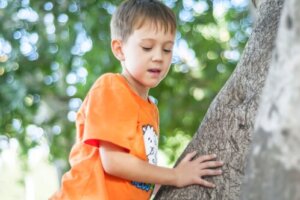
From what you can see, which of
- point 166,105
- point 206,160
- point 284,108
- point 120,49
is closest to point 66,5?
point 166,105

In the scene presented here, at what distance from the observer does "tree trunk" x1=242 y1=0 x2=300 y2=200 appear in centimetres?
109

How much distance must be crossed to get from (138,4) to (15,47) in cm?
Result: 446

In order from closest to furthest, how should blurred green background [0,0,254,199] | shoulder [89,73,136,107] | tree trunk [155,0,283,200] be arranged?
tree trunk [155,0,283,200], shoulder [89,73,136,107], blurred green background [0,0,254,199]

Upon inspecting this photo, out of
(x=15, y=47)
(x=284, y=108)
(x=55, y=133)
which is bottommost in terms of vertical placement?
(x=55, y=133)

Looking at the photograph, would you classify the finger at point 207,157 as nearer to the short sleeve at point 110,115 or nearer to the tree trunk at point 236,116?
the tree trunk at point 236,116

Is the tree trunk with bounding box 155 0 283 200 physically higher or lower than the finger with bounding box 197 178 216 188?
higher

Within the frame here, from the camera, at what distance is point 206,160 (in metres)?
2.01

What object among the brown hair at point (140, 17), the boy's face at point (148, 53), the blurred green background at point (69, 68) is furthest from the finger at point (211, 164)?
the blurred green background at point (69, 68)

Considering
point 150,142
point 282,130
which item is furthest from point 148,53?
point 282,130

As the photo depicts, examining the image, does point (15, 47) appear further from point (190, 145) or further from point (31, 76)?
point (190, 145)

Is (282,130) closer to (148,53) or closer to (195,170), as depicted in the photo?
(195,170)

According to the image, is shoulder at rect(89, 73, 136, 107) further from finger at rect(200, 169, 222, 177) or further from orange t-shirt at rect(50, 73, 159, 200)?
finger at rect(200, 169, 222, 177)

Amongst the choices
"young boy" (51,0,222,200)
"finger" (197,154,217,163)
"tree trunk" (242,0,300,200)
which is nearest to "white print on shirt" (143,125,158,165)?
"young boy" (51,0,222,200)

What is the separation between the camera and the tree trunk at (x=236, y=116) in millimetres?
1980
